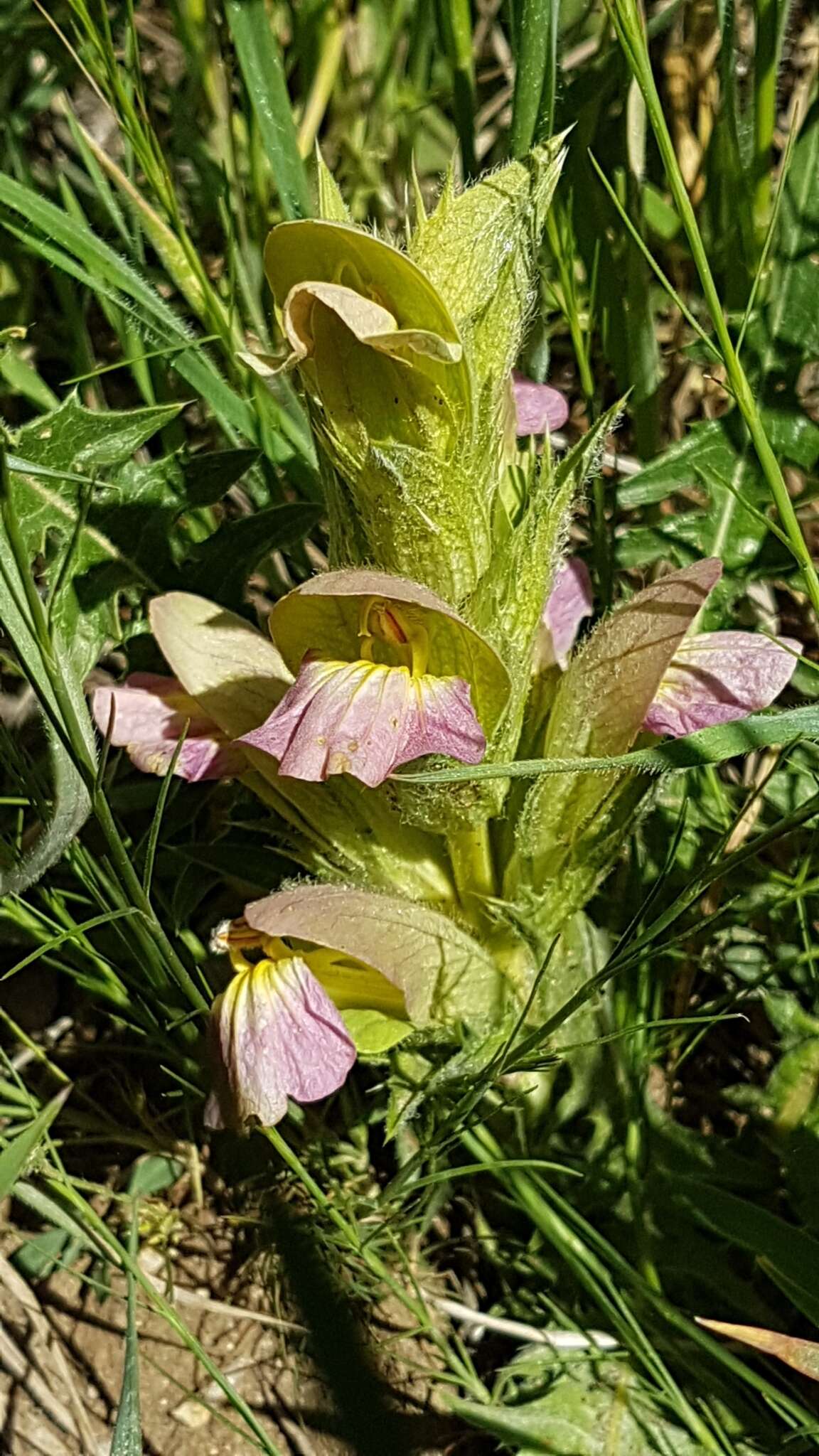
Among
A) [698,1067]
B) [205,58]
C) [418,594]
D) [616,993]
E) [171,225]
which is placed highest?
[205,58]

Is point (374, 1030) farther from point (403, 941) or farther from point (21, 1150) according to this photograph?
point (21, 1150)

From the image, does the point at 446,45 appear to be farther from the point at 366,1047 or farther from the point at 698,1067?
the point at 698,1067

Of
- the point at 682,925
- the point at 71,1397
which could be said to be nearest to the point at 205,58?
the point at 682,925

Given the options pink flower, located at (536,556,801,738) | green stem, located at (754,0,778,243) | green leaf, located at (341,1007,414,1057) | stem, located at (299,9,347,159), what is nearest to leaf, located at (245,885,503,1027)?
green leaf, located at (341,1007,414,1057)

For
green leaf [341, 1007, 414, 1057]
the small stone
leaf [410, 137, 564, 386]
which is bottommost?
the small stone

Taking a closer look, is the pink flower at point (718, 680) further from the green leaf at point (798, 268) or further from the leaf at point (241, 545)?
the green leaf at point (798, 268)

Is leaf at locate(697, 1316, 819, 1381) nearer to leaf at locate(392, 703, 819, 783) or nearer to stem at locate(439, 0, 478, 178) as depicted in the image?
leaf at locate(392, 703, 819, 783)

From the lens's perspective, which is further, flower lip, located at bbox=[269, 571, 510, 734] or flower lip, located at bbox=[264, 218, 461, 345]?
flower lip, located at bbox=[269, 571, 510, 734]

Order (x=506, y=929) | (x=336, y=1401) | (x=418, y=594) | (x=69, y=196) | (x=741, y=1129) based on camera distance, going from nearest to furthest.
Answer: (x=336, y=1401)
(x=418, y=594)
(x=506, y=929)
(x=741, y=1129)
(x=69, y=196)
